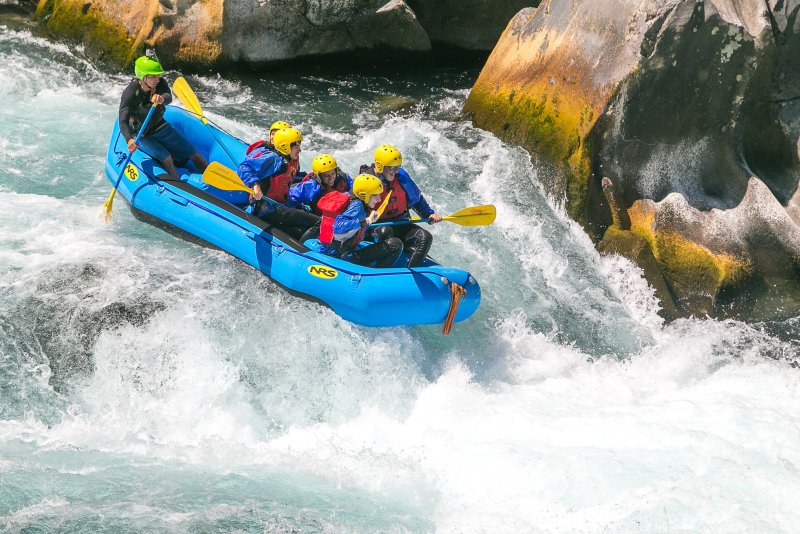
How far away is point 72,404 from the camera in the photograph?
6.73 metres

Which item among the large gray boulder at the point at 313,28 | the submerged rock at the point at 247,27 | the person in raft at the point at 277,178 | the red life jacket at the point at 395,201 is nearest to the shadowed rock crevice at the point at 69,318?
the person in raft at the point at 277,178

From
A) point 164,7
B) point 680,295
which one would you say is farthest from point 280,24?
point 680,295

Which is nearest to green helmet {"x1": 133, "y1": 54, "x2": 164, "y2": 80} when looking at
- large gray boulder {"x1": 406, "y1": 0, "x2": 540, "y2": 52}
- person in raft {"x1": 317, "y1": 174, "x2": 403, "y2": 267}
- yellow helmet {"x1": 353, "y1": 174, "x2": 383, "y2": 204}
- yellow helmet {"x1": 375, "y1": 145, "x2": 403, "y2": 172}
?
person in raft {"x1": 317, "y1": 174, "x2": 403, "y2": 267}

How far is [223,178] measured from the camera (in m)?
7.61

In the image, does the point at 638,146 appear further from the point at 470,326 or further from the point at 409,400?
the point at 409,400

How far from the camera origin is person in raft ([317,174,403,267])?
7168 millimetres

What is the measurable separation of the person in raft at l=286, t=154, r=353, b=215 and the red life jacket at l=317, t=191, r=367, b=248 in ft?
1.14

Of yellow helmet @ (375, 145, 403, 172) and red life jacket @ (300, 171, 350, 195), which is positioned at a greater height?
yellow helmet @ (375, 145, 403, 172)

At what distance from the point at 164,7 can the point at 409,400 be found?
22.6 feet

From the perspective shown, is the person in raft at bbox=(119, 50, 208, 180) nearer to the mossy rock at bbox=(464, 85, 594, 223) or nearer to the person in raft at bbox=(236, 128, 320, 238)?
the person in raft at bbox=(236, 128, 320, 238)

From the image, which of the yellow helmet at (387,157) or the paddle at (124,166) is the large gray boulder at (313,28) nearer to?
the paddle at (124,166)

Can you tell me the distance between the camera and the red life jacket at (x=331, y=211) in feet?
24.0

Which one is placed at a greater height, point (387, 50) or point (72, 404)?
point (387, 50)

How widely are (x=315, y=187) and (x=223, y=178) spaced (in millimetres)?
751
